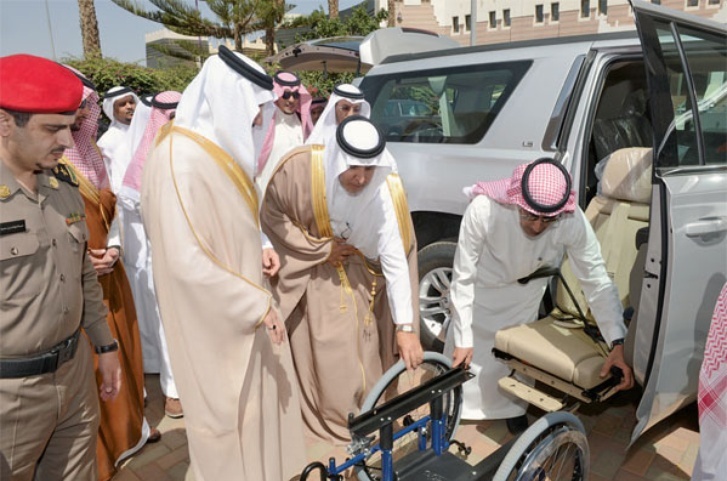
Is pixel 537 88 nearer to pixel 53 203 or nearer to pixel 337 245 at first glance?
pixel 337 245

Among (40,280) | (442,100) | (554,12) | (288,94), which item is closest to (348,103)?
(442,100)

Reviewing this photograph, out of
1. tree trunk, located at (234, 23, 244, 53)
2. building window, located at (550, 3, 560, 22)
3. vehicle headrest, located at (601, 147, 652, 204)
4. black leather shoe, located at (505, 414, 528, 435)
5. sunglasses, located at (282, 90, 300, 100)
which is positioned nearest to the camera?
vehicle headrest, located at (601, 147, 652, 204)

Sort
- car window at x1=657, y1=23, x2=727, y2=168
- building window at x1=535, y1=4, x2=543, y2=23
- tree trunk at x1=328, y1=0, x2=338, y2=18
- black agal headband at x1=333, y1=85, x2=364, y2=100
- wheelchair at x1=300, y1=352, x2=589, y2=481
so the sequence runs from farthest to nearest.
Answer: building window at x1=535, y1=4, x2=543, y2=23 → tree trunk at x1=328, y1=0, x2=338, y2=18 → black agal headband at x1=333, y1=85, x2=364, y2=100 → car window at x1=657, y1=23, x2=727, y2=168 → wheelchair at x1=300, y1=352, x2=589, y2=481

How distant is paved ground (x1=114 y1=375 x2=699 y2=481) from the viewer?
9.14ft

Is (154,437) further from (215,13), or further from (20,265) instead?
(215,13)

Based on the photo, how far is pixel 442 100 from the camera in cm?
410

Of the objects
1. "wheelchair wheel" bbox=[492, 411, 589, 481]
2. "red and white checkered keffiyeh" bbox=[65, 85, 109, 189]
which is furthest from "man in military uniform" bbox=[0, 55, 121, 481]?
"wheelchair wheel" bbox=[492, 411, 589, 481]

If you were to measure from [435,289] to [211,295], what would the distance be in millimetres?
2528

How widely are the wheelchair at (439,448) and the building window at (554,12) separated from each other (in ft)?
120

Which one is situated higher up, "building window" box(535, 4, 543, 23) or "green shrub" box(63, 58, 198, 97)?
"building window" box(535, 4, 543, 23)

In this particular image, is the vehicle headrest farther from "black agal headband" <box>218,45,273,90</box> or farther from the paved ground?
"black agal headband" <box>218,45,273,90</box>

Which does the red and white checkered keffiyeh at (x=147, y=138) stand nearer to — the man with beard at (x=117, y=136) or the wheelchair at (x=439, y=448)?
the man with beard at (x=117, y=136)

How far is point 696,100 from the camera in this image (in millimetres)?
2676

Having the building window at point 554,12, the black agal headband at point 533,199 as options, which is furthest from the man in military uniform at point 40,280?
the building window at point 554,12
